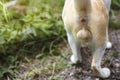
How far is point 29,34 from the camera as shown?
3.27 metres

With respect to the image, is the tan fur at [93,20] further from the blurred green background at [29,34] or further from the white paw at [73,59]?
the blurred green background at [29,34]

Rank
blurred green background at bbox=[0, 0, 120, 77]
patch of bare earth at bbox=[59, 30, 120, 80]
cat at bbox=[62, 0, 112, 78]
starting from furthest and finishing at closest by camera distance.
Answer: blurred green background at bbox=[0, 0, 120, 77]
patch of bare earth at bbox=[59, 30, 120, 80]
cat at bbox=[62, 0, 112, 78]

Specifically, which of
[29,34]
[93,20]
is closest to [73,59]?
[29,34]

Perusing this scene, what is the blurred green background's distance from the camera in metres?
3.16

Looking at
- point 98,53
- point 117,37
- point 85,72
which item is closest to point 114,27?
point 117,37

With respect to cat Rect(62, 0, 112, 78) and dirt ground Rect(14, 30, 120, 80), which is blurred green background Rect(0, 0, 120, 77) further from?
cat Rect(62, 0, 112, 78)

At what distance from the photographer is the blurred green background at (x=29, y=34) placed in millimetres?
3160

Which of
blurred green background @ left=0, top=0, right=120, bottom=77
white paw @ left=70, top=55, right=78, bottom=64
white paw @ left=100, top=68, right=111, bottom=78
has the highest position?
blurred green background @ left=0, top=0, right=120, bottom=77

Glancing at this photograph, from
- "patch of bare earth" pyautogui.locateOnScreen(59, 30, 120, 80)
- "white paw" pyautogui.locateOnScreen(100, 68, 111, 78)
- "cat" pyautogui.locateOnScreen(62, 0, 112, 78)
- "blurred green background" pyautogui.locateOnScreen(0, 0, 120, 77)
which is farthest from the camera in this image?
"blurred green background" pyautogui.locateOnScreen(0, 0, 120, 77)

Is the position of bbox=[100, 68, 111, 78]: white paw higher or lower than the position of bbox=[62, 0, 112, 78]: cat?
lower

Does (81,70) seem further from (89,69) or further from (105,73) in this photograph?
(105,73)

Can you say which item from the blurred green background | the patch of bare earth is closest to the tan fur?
the patch of bare earth

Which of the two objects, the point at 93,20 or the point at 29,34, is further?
the point at 29,34

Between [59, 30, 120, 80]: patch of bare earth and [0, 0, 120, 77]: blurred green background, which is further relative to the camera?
[0, 0, 120, 77]: blurred green background
